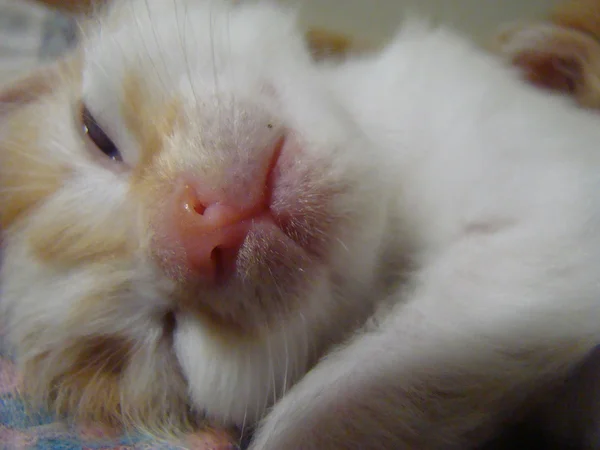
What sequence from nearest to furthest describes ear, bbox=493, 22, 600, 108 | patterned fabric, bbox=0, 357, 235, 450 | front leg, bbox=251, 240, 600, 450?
front leg, bbox=251, 240, 600, 450 < patterned fabric, bbox=0, 357, 235, 450 < ear, bbox=493, 22, 600, 108

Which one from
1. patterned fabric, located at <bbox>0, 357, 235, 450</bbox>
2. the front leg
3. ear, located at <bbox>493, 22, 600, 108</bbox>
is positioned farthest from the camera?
ear, located at <bbox>493, 22, 600, 108</bbox>

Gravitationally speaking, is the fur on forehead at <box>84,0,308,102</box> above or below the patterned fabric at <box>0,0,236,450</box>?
above

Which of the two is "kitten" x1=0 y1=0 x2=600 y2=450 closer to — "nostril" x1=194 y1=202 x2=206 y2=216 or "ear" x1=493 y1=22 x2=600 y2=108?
"nostril" x1=194 y1=202 x2=206 y2=216

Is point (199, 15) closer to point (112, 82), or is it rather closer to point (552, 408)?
point (112, 82)

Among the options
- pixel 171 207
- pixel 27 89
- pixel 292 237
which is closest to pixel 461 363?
pixel 292 237

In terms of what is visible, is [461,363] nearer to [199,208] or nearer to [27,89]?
[199,208]

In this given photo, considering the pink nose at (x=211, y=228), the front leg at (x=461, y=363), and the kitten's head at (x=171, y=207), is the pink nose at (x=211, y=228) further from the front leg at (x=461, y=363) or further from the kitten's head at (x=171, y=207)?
the front leg at (x=461, y=363)

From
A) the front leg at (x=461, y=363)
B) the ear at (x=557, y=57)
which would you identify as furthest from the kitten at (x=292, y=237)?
the ear at (x=557, y=57)

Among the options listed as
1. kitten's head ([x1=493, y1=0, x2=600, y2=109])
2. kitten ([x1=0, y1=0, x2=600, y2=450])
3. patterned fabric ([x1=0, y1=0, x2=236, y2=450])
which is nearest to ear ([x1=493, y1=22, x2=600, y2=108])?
kitten's head ([x1=493, y1=0, x2=600, y2=109])
